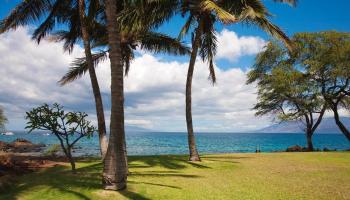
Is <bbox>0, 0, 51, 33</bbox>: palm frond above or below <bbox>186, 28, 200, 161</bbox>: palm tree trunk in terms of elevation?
above

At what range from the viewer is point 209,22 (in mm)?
21781

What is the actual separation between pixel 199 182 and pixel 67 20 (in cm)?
1294

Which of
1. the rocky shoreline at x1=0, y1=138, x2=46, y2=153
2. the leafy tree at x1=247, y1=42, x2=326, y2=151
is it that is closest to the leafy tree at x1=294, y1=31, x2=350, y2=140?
the leafy tree at x1=247, y1=42, x2=326, y2=151

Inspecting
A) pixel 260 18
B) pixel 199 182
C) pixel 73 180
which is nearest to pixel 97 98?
pixel 73 180

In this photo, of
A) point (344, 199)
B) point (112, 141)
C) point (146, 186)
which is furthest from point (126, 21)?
point (344, 199)

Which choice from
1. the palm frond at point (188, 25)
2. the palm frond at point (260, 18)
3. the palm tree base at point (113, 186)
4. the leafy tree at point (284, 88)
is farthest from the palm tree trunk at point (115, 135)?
the leafy tree at point (284, 88)

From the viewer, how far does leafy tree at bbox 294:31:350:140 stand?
3127cm

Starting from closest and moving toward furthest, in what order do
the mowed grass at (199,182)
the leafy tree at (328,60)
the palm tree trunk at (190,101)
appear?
1. the mowed grass at (199,182)
2. the palm tree trunk at (190,101)
3. the leafy tree at (328,60)

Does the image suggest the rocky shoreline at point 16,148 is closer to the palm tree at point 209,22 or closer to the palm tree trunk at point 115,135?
the palm tree at point 209,22

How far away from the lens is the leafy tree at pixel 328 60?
103 ft

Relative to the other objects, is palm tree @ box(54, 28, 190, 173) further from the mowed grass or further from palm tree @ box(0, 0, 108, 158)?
the mowed grass

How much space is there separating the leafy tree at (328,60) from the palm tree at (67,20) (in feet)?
70.2

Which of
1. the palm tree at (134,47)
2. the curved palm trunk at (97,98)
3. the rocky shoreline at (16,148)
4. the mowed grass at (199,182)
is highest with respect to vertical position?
the palm tree at (134,47)

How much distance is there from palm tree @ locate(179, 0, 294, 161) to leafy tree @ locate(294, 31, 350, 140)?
13327mm
